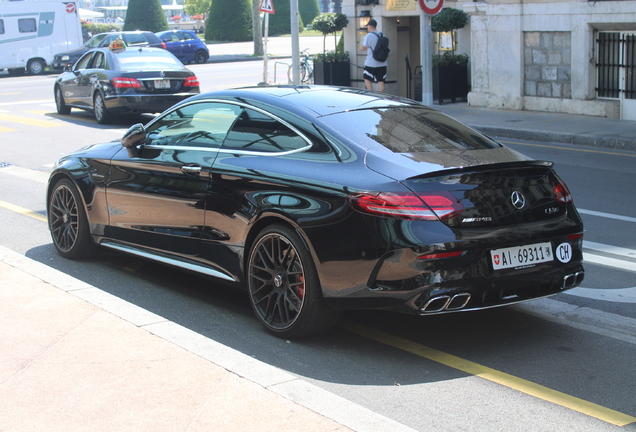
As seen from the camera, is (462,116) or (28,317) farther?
(462,116)

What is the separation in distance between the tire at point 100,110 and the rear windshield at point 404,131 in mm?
13434

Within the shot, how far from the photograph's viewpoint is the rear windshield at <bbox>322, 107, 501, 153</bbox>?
5004mm

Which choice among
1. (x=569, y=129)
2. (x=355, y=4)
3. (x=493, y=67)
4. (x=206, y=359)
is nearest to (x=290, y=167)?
(x=206, y=359)

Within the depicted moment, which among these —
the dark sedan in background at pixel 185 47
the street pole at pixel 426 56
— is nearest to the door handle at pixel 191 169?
the street pole at pixel 426 56

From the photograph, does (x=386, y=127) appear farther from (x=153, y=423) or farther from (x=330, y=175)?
(x=153, y=423)

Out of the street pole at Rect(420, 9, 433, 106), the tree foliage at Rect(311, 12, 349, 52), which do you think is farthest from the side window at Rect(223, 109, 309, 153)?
the tree foliage at Rect(311, 12, 349, 52)

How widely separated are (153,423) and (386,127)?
245 centimetres

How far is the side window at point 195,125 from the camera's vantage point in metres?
5.73

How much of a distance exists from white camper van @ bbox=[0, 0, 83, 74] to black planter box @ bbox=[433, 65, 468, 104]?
24.2m

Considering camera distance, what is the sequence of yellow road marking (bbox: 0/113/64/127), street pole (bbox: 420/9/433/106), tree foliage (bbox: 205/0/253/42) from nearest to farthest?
1. street pole (bbox: 420/9/433/106)
2. yellow road marking (bbox: 0/113/64/127)
3. tree foliage (bbox: 205/0/253/42)

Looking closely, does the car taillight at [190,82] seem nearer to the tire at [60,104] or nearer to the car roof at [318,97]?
the tire at [60,104]

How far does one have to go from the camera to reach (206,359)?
446cm

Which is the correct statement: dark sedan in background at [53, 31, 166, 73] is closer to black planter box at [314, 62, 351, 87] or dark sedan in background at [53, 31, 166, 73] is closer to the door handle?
black planter box at [314, 62, 351, 87]

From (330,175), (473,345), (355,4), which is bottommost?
(473,345)
